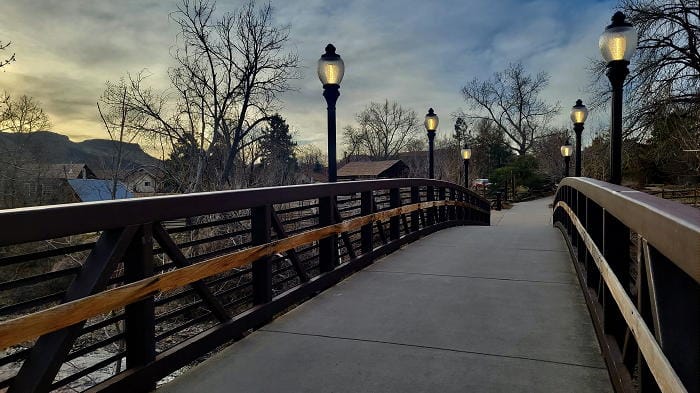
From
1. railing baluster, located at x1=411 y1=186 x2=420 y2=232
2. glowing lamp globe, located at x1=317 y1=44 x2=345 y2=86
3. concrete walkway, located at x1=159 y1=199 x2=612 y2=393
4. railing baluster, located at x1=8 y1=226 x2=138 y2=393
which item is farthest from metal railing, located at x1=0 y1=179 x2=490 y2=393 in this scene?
railing baluster, located at x1=411 y1=186 x2=420 y2=232

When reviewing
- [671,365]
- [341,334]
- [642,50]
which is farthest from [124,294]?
[642,50]

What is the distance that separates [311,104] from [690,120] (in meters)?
23.0

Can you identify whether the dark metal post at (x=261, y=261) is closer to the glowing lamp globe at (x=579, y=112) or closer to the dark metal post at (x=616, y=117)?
the dark metal post at (x=616, y=117)

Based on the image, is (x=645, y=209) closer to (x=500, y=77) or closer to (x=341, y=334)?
(x=341, y=334)

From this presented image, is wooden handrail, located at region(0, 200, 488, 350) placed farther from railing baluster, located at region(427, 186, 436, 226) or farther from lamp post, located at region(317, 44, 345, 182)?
railing baluster, located at region(427, 186, 436, 226)

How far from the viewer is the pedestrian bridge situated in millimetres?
1681

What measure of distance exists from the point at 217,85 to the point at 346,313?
1827cm

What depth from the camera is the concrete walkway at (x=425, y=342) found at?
2.57m

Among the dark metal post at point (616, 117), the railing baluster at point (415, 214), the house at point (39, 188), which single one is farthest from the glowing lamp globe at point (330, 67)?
the house at point (39, 188)

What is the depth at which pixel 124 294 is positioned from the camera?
227 centimetres

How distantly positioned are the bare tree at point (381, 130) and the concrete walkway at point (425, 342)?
59.5m

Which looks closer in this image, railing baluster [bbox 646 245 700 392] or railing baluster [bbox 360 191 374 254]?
railing baluster [bbox 646 245 700 392]

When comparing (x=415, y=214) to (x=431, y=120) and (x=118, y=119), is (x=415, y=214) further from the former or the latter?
(x=118, y=119)

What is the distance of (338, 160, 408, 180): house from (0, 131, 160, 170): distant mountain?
98.6 feet
